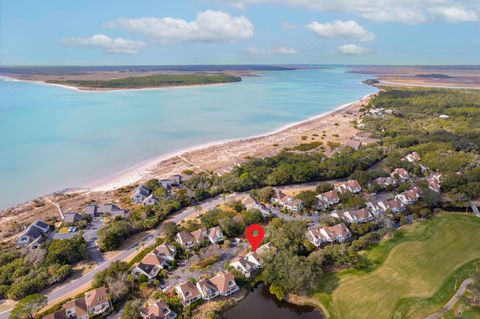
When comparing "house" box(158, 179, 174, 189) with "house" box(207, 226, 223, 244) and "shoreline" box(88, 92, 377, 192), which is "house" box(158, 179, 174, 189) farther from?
"house" box(207, 226, 223, 244)

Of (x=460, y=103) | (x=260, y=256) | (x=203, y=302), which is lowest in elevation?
(x=203, y=302)

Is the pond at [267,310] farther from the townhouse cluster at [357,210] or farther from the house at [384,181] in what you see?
the house at [384,181]

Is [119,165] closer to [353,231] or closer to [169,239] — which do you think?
[169,239]

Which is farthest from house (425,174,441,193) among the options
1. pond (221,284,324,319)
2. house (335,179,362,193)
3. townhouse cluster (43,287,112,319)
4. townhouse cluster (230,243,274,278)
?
townhouse cluster (43,287,112,319)

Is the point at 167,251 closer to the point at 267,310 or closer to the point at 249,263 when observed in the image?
the point at 249,263

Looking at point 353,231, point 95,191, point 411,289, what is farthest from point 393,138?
point 95,191

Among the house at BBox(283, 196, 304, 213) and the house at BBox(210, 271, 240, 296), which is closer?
the house at BBox(210, 271, 240, 296)

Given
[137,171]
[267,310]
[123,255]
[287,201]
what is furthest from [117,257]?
[137,171]
